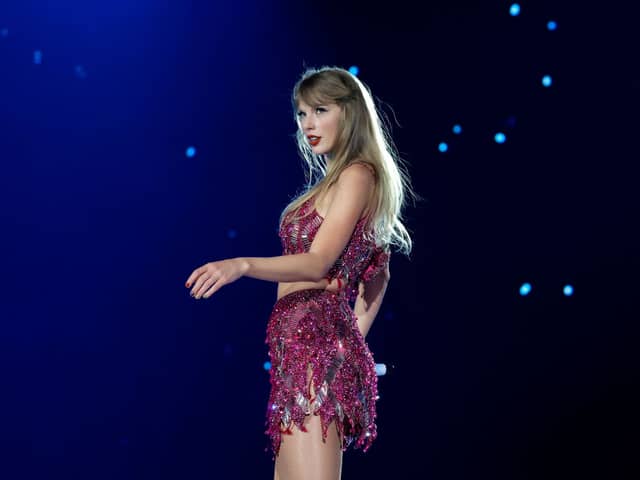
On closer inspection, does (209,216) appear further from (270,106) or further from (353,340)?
(353,340)

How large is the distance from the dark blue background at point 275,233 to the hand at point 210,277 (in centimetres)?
162

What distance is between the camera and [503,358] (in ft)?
11.4

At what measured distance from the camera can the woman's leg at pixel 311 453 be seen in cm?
199

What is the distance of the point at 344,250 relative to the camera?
7.06ft

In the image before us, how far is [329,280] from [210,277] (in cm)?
54

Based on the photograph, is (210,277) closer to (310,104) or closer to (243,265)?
(243,265)

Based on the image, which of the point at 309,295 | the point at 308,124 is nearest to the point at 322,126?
the point at 308,124

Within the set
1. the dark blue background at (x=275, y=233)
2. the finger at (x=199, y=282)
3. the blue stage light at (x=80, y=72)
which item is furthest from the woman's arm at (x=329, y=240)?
the blue stage light at (x=80, y=72)

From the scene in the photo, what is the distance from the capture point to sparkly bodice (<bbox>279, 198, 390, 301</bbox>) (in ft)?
7.01

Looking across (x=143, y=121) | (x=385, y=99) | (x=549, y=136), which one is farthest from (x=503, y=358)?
(x=143, y=121)

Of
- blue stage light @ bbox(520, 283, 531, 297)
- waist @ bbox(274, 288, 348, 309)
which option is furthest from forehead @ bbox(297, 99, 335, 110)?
blue stage light @ bbox(520, 283, 531, 297)

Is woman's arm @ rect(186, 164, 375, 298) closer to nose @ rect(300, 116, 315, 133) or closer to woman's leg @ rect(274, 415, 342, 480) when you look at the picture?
nose @ rect(300, 116, 315, 133)

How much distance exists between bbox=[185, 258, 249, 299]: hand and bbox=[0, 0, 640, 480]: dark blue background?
1.62 m

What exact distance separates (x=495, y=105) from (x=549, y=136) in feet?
0.78
